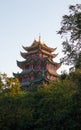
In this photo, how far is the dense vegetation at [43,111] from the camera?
3014 cm

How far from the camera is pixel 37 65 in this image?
216 feet

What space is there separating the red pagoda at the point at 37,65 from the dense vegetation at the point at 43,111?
23.8m

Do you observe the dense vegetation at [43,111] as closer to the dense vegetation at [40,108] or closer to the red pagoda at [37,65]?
the dense vegetation at [40,108]

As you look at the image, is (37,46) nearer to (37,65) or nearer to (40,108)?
(37,65)

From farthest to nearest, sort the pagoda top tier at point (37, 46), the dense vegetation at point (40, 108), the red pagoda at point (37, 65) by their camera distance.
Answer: the pagoda top tier at point (37, 46) → the red pagoda at point (37, 65) → the dense vegetation at point (40, 108)

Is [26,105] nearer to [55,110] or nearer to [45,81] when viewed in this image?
[55,110]

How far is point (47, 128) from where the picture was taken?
31.2 m

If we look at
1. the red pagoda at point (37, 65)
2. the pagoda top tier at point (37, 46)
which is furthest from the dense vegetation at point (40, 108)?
the pagoda top tier at point (37, 46)

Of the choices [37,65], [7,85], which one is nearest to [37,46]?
[37,65]

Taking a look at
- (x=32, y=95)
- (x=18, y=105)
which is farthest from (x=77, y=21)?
(x=32, y=95)

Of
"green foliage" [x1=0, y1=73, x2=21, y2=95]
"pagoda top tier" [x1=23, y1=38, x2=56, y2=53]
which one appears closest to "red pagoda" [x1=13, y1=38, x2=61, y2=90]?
"pagoda top tier" [x1=23, y1=38, x2=56, y2=53]

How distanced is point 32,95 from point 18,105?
3.40m

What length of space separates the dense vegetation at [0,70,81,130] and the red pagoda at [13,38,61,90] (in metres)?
23.8

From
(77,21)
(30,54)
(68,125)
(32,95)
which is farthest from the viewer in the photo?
(30,54)
